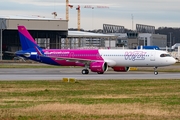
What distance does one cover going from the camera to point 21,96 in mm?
26969

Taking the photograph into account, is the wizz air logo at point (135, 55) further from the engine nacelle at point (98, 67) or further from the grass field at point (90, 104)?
the grass field at point (90, 104)

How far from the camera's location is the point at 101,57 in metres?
56.6

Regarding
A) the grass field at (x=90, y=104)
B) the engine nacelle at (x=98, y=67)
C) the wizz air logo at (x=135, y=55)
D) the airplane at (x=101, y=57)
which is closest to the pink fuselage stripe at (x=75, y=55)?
the airplane at (x=101, y=57)

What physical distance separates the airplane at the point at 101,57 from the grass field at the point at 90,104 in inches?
915

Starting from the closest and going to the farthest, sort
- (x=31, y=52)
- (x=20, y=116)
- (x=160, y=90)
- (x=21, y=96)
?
1. (x=20, y=116)
2. (x=21, y=96)
3. (x=160, y=90)
4. (x=31, y=52)

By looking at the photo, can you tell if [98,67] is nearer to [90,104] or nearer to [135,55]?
[135,55]

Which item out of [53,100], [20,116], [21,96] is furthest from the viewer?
[21,96]

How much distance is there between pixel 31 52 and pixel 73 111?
40.8m

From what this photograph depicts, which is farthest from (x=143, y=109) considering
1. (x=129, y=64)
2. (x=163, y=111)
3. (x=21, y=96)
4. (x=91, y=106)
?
(x=129, y=64)

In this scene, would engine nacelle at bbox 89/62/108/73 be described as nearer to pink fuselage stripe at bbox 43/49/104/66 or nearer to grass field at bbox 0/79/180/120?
pink fuselage stripe at bbox 43/49/104/66

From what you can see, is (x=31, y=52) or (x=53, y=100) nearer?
(x=53, y=100)

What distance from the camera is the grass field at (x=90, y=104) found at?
18862 mm

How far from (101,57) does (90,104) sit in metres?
34.0

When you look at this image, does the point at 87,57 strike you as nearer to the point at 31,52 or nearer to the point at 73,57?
the point at 73,57
